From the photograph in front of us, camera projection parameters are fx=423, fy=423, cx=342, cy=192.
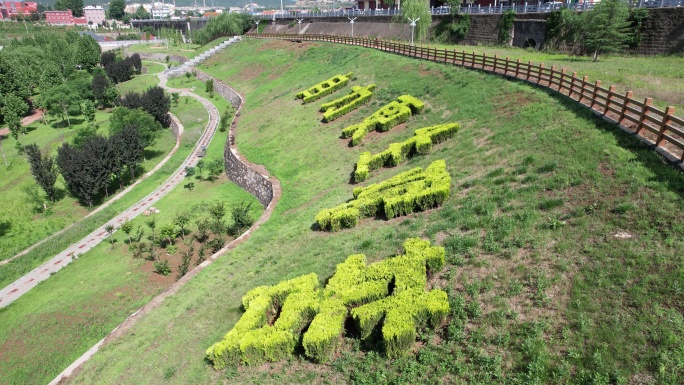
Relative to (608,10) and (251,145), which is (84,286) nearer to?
(251,145)

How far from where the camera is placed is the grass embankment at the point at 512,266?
950cm

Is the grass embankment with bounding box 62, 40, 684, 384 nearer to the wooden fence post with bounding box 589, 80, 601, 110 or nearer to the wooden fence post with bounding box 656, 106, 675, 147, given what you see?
the wooden fence post with bounding box 589, 80, 601, 110

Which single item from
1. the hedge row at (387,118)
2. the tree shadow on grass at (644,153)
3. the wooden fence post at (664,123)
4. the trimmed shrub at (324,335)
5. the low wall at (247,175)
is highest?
the wooden fence post at (664,123)

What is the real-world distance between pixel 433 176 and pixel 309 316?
345 inches

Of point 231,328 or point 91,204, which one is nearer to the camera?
point 231,328

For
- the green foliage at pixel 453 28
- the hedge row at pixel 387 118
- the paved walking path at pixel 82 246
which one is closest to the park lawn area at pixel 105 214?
the paved walking path at pixel 82 246

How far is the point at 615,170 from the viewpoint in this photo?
45.4ft

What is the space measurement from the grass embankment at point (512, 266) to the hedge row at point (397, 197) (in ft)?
1.62

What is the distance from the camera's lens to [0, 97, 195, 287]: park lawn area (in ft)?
77.3

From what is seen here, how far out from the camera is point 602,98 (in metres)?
18.0

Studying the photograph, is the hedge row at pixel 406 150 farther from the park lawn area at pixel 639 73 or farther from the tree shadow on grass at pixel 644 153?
the park lawn area at pixel 639 73

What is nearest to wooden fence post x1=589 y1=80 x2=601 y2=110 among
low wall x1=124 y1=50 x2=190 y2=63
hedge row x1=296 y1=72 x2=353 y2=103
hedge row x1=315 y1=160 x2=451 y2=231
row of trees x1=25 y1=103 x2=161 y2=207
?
hedge row x1=315 y1=160 x2=451 y2=231

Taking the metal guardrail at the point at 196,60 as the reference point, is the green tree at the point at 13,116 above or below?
below

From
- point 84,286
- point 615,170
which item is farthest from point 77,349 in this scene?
point 615,170
